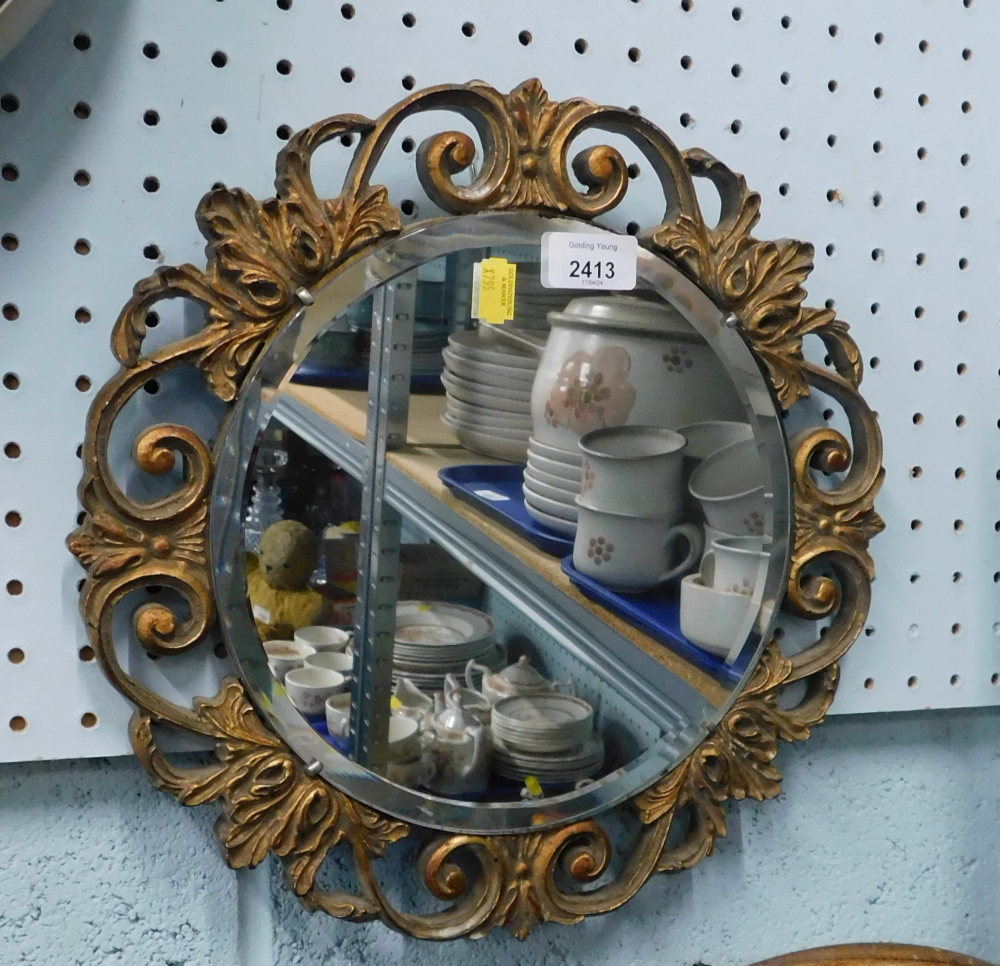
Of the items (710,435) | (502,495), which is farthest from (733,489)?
(502,495)

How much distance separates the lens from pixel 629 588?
72 cm

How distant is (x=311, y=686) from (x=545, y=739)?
0.54ft

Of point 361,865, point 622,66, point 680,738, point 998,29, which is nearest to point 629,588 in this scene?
point 680,738

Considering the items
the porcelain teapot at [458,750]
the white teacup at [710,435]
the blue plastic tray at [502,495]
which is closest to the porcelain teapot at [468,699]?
the porcelain teapot at [458,750]

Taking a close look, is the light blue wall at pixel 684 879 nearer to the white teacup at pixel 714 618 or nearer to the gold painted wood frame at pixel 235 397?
the gold painted wood frame at pixel 235 397

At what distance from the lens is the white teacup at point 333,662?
0.66 meters

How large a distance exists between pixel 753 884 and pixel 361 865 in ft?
1.14

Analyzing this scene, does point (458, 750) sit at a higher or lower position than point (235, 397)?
lower

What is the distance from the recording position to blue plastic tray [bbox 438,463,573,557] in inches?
26.9

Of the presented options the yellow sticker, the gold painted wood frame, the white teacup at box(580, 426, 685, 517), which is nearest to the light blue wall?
the gold painted wood frame

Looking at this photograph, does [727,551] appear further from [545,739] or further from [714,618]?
[545,739]

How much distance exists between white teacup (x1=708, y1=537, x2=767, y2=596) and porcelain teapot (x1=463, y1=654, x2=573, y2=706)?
14 cm

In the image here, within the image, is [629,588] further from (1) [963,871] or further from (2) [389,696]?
(1) [963,871]

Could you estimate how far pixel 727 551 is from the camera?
743mm
